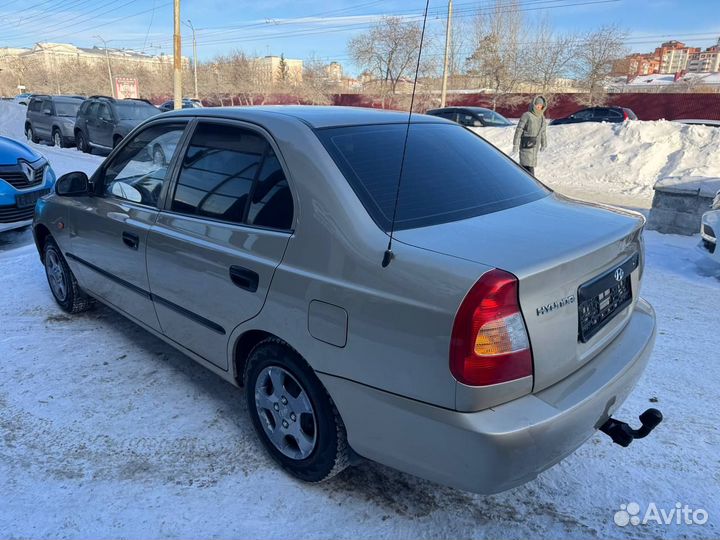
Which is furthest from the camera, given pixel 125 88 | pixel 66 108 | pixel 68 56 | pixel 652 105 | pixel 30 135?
pixel 68 56

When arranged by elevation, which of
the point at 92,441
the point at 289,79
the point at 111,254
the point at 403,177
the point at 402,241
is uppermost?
the point at 289,79

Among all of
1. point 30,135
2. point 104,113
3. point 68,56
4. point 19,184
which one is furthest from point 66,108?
point 68,56

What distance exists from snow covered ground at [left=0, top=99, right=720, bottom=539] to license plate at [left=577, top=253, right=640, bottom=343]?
0.85m

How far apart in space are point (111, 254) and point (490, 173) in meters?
2.45

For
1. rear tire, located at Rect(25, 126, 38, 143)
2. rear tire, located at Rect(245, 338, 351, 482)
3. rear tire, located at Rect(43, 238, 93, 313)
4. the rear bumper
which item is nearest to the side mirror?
rear tire, located at Rect(43, 238, 93, 313)

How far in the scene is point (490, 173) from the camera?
2.82 metres

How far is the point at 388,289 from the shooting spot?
195 cm

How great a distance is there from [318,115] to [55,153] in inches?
609

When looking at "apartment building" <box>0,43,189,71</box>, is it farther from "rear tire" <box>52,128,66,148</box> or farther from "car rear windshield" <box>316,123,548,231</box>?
"car rear windshield" <box>316,123,548,231</box>

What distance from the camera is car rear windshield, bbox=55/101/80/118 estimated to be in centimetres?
1764

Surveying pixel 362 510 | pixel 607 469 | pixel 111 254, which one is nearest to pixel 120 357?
pixel 111 254

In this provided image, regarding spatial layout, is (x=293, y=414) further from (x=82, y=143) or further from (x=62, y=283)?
(x=82, y=143)

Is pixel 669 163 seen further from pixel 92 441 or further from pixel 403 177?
pixel 92 441

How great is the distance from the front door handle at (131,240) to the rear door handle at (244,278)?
3.26ft
